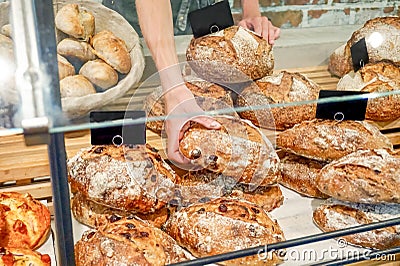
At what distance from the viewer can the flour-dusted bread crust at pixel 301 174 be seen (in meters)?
1.49

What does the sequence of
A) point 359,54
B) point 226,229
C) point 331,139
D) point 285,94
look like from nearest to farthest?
1. point 226,229
2. point 331,139
3. point 285,94
4. point 359,54

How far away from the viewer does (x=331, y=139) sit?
1492 mm

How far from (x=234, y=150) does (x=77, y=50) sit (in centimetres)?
47

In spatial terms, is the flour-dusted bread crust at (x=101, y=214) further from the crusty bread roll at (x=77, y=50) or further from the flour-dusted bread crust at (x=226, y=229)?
the crusty bread roll at (x=77, y=50)

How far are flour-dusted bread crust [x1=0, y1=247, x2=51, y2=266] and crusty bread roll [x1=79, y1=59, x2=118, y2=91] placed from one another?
0.40 metres

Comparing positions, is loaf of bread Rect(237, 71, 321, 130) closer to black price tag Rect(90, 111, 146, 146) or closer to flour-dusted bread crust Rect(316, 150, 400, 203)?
flour-dusted bread crust Rect(316, 150, 400, 203)

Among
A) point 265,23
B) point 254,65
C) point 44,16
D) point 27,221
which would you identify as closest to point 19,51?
point 44,16

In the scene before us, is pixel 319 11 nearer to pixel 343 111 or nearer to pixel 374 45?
pixel 374 45

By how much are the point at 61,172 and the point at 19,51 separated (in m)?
0.20

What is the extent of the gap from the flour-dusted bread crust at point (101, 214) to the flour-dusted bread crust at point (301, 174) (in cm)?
39

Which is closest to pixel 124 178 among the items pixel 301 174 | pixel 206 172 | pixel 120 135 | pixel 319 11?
pixel 120 135

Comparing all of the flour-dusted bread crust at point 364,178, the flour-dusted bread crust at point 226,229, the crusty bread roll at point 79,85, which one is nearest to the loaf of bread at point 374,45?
the flour-dusted bread crust at point 364,178

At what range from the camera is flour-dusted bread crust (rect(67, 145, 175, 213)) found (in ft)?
4.13

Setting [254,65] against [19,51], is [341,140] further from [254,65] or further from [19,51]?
[19,51]
